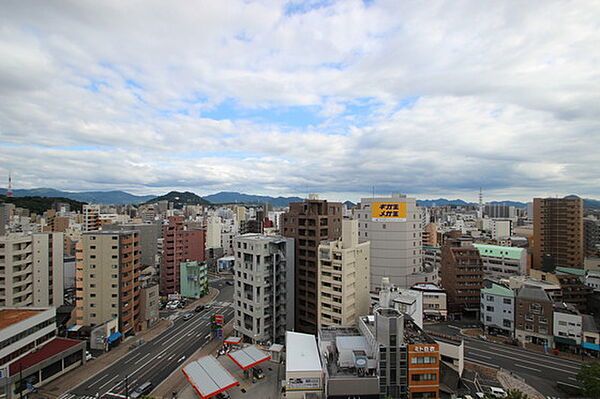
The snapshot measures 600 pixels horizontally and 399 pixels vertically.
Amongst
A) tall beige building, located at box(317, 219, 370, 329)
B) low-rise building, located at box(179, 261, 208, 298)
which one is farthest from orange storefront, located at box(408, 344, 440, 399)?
low-rise building, located at box(179, 261, 208, 298)

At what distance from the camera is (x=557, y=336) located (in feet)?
124

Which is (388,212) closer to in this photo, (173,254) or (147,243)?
(173,254)

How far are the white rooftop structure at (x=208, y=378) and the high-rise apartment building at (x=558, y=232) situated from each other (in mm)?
66860

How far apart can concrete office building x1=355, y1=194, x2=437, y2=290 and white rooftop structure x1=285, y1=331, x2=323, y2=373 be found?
30.0 metres

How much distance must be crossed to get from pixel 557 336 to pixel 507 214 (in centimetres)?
18575

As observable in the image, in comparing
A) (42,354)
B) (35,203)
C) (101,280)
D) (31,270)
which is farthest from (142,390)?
(35,203)

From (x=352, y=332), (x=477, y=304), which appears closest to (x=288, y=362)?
(x=352, y=332)

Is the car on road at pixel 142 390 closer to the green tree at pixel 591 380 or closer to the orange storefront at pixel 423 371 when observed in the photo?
the orange storefront at pixel 423 371

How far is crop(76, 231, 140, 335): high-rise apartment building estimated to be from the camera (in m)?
40.6

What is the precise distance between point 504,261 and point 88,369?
72701 mm

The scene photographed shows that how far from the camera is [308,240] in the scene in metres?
41.2

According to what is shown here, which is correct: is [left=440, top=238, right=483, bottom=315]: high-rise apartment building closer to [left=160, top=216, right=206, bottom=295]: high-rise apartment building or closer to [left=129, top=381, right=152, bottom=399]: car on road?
[left=129, top=381, right=152, bottom=399]: car on road

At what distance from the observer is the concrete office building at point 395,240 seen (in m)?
58.8

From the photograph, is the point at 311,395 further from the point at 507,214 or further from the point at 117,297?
the point at 507,214
